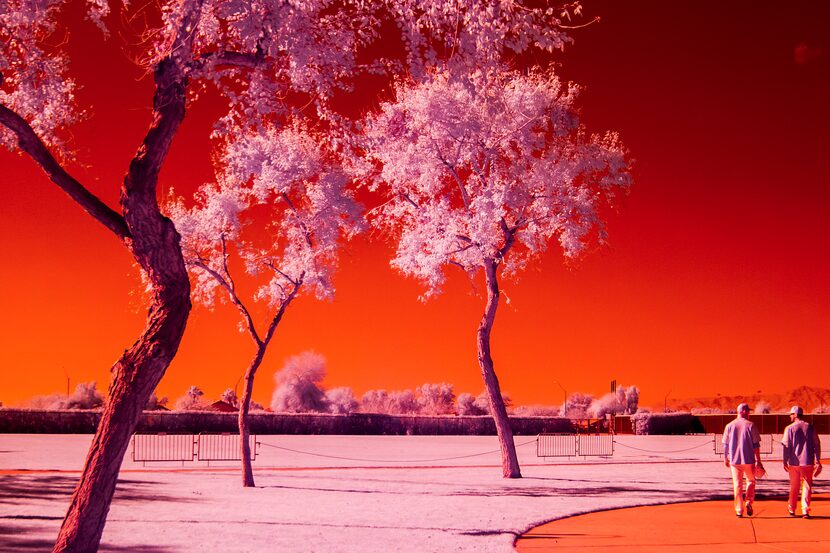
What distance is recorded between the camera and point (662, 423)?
75.6 meters

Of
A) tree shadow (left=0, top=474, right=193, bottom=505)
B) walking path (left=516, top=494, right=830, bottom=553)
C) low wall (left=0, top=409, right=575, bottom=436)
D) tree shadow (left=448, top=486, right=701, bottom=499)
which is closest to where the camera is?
walking path (left=516, top=494, right=830, bottom=553)

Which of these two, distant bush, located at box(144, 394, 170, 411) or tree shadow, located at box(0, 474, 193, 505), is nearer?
tree shadow, located at box(0, 474, 193, 505)

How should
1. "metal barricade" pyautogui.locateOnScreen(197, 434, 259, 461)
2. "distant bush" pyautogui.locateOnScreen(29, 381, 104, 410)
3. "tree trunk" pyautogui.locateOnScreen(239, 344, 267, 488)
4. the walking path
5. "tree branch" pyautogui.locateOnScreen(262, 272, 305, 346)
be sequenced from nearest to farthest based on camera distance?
the walking path
"tree trunk" pyautogui.locateOnScreen(239, 344, 267, 488)
"tree branch" pyautogui.locateOnScreen(262, 272, 305, 346)
"metal barricade" pyautogui.locateOnScreen(197, 434, 259, 461)
"distant bush" pyautogui.locateOnScreen(29, 381, 104, 410)

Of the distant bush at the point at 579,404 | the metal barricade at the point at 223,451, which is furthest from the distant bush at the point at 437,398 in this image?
the metal barricade at the point at 223,451

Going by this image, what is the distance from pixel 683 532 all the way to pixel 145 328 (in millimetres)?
8939

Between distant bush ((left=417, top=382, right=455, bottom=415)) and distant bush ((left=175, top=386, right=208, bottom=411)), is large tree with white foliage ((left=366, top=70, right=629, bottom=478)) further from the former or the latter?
distant bush ((left=417, top=382, right=455, bottom=415))

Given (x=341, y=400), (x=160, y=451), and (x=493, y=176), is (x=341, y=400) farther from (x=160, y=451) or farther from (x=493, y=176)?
(x=493, y=176)

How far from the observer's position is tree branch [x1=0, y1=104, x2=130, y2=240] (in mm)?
10602

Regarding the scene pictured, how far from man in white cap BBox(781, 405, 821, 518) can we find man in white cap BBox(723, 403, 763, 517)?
1.87ft

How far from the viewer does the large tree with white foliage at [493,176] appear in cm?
2611

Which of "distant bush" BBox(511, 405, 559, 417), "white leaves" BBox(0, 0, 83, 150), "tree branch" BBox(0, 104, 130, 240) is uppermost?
"white leaves" BBox(0, 0, 83, 150)

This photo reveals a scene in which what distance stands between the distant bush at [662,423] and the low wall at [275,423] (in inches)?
283

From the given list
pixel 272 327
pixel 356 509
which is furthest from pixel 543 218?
pixel 356 509

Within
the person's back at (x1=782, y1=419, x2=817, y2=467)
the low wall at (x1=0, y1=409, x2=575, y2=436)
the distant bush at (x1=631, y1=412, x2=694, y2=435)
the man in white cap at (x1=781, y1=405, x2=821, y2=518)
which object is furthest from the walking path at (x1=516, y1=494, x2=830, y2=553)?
the distant bush at (x1=631, y1=412, x2=694, y2=435)
